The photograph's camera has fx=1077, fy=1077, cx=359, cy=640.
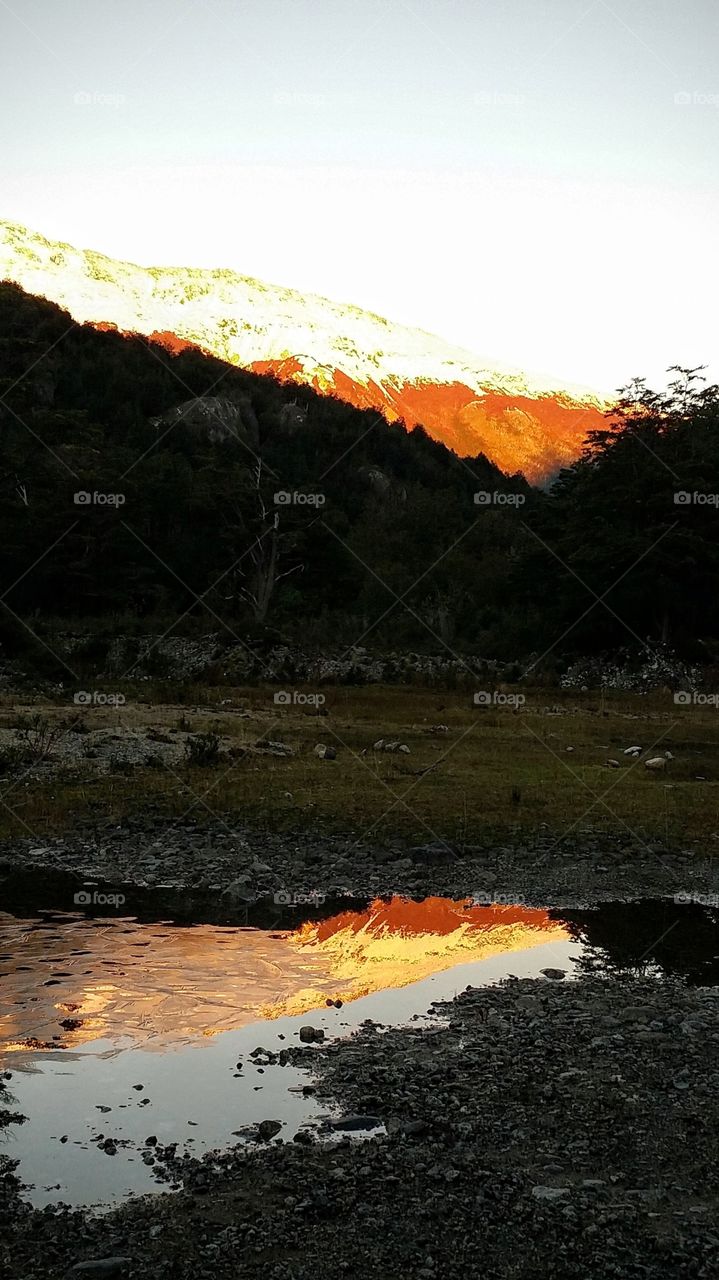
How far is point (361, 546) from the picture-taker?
82.5 meters

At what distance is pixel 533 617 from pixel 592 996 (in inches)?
2172

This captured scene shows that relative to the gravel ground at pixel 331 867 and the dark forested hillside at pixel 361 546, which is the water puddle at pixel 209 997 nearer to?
the gravel ground at pixel 331 867

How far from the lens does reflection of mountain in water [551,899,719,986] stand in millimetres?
12172

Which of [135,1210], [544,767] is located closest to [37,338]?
[544,767]

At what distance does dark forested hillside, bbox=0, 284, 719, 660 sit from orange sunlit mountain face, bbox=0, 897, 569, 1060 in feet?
106

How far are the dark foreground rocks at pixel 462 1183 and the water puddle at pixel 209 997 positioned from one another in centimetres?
42

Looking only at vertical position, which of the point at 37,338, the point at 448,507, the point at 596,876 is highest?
the point at 37,338

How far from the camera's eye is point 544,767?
25.9 meters

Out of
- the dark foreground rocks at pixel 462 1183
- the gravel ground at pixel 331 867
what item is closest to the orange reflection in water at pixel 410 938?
the gravel ground at pixel 331 867

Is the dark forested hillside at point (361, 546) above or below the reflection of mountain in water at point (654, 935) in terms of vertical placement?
above

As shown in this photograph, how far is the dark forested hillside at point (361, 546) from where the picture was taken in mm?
58375

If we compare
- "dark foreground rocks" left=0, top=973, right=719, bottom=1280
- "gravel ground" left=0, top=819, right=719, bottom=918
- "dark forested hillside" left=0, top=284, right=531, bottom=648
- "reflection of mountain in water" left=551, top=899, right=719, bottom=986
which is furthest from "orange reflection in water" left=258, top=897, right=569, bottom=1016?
"dark forested hillside" left=0, top=284, right=531, bottom=648

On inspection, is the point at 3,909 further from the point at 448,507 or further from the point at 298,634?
the point at 448,507

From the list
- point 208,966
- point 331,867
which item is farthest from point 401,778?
point 208,966
